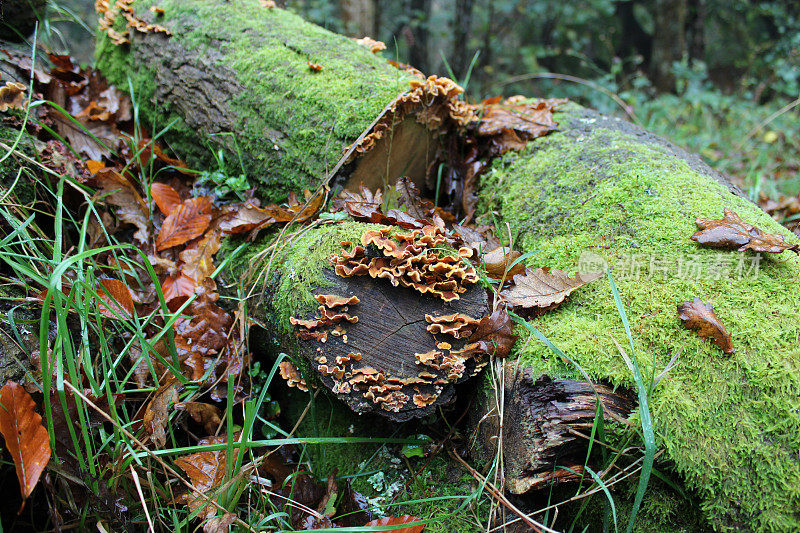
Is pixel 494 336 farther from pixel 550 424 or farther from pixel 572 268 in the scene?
pixel 572 268

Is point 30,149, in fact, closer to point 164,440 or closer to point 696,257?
point 164,440

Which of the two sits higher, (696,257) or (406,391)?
(696,257)

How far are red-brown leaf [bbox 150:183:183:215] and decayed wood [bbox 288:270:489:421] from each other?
1.40 meters

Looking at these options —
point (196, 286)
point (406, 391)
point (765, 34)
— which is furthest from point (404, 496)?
point (765, 34)

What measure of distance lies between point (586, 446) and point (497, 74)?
10.2m

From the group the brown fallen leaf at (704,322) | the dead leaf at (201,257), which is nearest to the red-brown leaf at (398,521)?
the brown fallen leaf at (704,322)

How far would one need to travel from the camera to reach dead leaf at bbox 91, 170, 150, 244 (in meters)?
2.84

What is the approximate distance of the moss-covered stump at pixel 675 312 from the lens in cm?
161

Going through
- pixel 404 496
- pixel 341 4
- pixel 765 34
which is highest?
pixel 765 34

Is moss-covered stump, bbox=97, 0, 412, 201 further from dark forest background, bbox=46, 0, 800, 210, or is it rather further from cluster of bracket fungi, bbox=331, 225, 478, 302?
dark forest background, bbox=46, 0, 800, 210

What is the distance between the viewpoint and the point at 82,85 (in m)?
3.57

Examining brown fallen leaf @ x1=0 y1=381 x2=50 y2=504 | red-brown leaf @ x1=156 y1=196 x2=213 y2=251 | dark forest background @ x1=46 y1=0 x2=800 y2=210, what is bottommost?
brown fallen leaf @ x1=0 y1=381 x2=50 y2=504

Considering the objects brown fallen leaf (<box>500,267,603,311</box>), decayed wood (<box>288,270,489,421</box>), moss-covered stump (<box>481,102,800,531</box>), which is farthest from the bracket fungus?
moss-covered stump (<box>481,102,800,531</box>)

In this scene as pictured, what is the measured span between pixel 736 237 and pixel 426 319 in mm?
1366
